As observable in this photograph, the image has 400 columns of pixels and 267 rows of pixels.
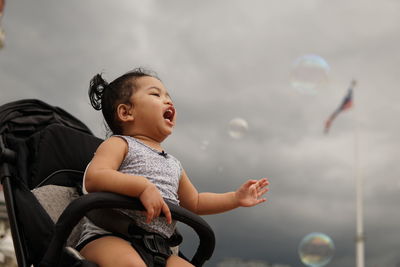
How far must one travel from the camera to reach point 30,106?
3.29 metres

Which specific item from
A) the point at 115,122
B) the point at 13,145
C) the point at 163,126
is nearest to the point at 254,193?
the point at 163,126

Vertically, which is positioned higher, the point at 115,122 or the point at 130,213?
the point at 115,122

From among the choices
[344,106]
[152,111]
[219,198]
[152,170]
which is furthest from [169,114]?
[344,106]

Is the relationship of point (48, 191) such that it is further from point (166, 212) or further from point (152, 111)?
point (166, 212)

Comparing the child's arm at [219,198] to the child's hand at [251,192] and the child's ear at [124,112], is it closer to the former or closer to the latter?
the child's hand at [251,192]

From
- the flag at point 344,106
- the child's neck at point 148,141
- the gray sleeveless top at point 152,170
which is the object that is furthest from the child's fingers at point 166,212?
the flag at point 344,106

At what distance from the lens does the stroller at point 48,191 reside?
6.56 feet

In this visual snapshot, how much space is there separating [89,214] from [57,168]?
66 centimetres

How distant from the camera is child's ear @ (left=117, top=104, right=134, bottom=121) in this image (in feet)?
8.66

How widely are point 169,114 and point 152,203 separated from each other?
0.75 m

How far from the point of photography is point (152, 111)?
2609mm

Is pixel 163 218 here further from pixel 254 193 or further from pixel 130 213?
pixel 254 193

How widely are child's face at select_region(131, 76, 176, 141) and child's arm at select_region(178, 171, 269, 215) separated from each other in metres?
0.32

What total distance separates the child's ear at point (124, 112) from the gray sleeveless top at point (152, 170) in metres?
0.13
